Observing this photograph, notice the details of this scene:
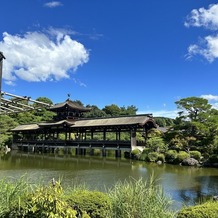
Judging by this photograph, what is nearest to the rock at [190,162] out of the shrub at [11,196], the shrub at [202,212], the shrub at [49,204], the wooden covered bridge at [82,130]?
the wooden covered bridge at [82,130]

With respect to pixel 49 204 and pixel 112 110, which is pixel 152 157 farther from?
pixel 112 110

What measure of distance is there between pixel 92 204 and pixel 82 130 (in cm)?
3437

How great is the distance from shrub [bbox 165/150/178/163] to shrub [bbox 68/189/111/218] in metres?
21.8

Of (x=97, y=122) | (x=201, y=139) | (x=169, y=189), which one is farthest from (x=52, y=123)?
(x=169, y=189)

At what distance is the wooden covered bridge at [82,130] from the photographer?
32.2 meters

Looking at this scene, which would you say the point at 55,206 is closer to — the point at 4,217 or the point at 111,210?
the point at 4,217

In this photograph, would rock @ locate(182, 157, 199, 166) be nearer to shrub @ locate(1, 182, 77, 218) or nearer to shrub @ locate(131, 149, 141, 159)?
shrub @ locate(131, 149, 141, 159)

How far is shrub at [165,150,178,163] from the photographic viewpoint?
26020mm

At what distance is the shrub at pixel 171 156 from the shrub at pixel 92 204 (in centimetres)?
2178

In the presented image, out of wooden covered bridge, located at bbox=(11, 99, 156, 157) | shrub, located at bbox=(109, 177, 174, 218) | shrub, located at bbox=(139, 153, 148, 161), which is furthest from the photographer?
wooden covered bridge, located at bbox=(11, 99, 156, 157)

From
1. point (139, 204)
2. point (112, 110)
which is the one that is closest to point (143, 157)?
point (139, 204)

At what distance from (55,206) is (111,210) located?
1.56m

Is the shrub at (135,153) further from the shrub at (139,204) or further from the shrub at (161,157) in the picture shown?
the shrub at (139,204)

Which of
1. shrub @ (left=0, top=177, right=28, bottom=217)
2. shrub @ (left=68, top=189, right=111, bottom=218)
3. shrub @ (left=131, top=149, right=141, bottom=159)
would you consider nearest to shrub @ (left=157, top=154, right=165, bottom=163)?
shrub @ (left=131, top=149, right=141, bottom=159)
